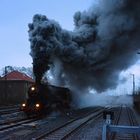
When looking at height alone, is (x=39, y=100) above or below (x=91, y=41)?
below

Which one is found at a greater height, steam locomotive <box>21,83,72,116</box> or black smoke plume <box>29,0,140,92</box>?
black smoke plume <box>29,0,140,92</box>

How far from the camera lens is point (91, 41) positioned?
132 ft

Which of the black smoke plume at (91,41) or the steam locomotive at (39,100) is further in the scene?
the black smoke plume at (91,41)

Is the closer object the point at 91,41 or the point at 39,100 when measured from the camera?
the point at 39,100

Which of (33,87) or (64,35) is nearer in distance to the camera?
(33,87)

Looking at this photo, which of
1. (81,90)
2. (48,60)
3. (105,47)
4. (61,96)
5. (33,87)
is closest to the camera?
(33,87)

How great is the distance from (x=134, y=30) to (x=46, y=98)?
40.9 feet

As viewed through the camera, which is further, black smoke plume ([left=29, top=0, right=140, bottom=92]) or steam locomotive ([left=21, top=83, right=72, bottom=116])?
black smoke plume ([left=29, top=0, right=140, bottom=92])

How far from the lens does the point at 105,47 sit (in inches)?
1590

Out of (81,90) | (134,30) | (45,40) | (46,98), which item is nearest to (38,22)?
(45,40)

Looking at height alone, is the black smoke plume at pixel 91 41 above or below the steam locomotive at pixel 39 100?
above

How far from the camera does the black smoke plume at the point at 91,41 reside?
110 ft

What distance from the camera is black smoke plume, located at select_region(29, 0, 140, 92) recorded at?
110 ft

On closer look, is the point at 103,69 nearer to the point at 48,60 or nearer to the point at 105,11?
the point at 105,11
